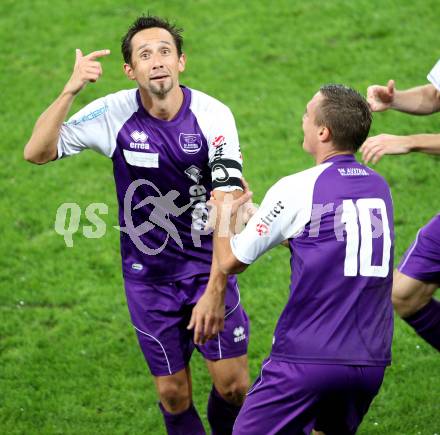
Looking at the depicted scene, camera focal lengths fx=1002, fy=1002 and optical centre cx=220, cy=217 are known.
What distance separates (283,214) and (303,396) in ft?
3.01

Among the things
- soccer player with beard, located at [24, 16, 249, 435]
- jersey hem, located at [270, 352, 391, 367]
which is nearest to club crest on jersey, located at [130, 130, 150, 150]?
soccer player with beard, located at [24, 16, 249, 435]

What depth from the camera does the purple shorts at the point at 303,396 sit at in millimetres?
4996

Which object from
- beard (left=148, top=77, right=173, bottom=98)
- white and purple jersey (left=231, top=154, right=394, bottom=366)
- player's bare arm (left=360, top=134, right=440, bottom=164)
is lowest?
white and purple jersey (left=231, top=154, right=394, bottom=366)

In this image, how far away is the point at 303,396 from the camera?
5.02 m

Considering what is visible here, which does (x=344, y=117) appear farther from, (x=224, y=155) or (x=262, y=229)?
(x=224, y=155)

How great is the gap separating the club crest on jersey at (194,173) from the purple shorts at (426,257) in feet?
5.49

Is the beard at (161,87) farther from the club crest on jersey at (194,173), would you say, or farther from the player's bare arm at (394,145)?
the player's bare arm at (394,145)

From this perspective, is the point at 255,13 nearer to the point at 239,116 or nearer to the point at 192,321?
the point at 239,116

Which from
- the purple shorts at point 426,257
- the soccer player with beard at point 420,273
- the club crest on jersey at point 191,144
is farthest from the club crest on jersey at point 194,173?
the purple shorts at point 426,257

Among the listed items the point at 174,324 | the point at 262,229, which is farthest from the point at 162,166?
the point at 262,229

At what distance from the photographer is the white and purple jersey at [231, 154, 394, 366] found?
195 inches

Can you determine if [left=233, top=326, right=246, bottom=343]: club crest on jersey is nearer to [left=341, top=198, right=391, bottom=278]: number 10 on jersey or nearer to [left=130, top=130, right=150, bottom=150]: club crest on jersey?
[left=130, top=130, right=150, bottom=150]: club crest on jersey

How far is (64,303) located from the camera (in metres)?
8.52

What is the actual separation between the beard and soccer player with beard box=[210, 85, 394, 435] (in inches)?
48.1
